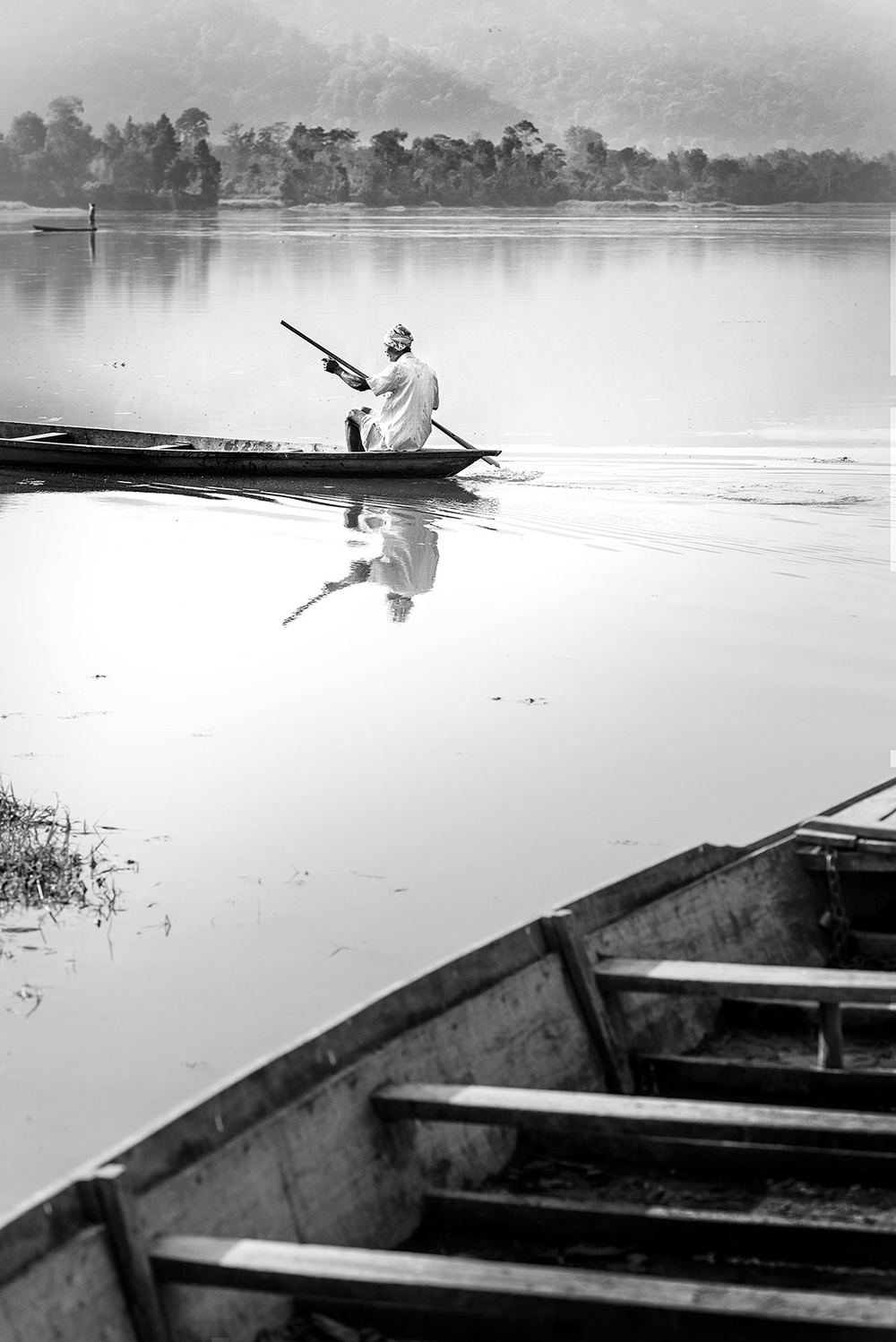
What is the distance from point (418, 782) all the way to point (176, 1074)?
290 centimetres

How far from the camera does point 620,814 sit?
7.50 meters

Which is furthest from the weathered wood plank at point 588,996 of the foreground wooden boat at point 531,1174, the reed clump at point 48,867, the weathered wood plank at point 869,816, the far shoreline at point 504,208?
the far shoreline at point 504,208

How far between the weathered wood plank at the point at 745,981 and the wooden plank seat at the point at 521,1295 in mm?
1206

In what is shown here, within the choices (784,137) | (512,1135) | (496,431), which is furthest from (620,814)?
(784,137)

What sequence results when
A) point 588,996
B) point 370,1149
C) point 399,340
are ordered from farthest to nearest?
point 399,340
point 588,996
point 370,1149

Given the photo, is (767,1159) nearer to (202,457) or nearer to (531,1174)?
(531,1174)

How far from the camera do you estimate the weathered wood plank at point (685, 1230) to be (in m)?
3.44

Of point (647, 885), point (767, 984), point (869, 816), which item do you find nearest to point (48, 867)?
point (647, 885)

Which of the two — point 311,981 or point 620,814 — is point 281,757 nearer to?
point 620,814

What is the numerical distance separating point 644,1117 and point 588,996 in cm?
72

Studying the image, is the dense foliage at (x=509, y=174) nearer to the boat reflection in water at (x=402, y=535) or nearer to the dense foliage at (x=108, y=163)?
the dense foliage at (x=108, y=163)

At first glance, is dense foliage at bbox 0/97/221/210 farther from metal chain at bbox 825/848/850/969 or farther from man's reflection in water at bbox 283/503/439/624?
metal chain at bbox 825/848/850/969

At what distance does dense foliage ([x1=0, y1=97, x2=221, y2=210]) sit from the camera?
376 feet

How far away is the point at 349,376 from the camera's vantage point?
52.0 feet
